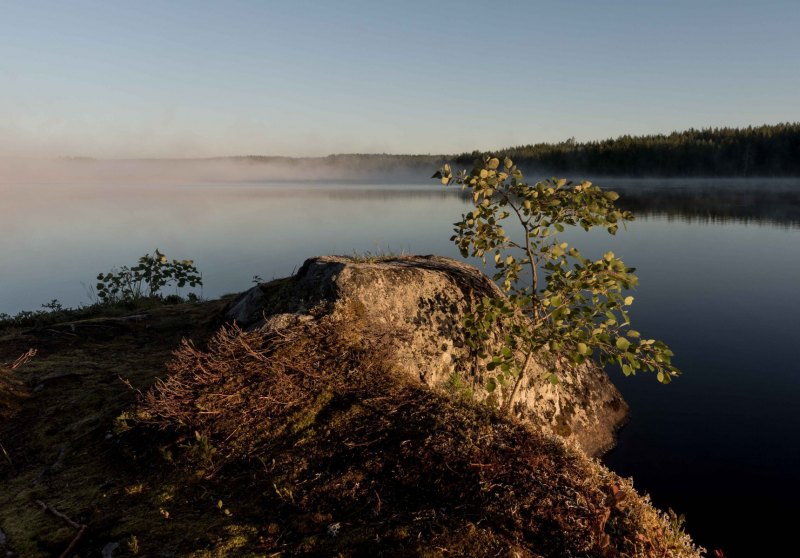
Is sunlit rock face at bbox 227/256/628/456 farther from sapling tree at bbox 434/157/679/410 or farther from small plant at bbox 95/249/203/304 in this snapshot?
small plant at bbox 95/249/203/304

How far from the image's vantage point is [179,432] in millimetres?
5578

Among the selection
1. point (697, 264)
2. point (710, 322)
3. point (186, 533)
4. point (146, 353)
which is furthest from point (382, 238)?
point (186, 533)

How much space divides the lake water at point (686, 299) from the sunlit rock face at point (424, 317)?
1380 millimetres

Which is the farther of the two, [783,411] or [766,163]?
[766,163]

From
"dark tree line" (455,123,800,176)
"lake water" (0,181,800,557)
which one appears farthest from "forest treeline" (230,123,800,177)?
"lake water" (0,181,800,557)

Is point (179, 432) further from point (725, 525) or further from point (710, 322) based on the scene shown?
point (710, 322)

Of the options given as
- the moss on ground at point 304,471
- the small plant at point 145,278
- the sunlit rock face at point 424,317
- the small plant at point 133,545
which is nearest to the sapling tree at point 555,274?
the sunlit rock face at point 424,317

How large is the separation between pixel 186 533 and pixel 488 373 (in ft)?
17.8

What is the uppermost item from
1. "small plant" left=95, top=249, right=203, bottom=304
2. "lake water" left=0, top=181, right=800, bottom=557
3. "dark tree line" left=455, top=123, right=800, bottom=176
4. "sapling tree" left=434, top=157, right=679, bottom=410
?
"dark tree line" left=455, top=123, right=800, bottom=176

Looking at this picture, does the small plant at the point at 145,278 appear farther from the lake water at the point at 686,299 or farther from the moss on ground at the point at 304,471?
the moss on ground at the point at 304,471

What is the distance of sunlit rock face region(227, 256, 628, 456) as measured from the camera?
7520 millimetres

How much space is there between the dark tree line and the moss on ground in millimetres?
164410

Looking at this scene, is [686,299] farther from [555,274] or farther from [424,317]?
[424,317]

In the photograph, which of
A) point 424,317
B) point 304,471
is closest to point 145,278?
point 424,317
